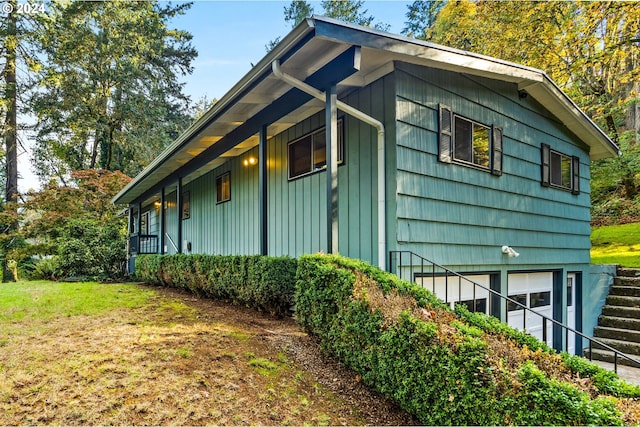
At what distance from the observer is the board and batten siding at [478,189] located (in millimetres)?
4746

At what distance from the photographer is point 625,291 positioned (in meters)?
8.41

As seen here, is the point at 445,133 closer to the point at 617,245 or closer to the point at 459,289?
the point at 459,289

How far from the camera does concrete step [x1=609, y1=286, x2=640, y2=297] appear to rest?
8305 mm

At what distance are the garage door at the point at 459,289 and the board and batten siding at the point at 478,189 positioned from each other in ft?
0.78

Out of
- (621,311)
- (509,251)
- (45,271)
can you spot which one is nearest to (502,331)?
(509,251)

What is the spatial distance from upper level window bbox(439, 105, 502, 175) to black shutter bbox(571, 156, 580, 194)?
133 inches

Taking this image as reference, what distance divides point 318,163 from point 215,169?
16.6 feet

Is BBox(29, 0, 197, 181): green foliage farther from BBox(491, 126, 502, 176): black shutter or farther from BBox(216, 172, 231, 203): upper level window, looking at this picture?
BBox(491, 126, 502, 176): black shutter

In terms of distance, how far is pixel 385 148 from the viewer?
4.68 metres

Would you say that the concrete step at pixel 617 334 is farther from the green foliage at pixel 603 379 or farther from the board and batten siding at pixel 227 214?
the board and batten siding at pixel 227 214

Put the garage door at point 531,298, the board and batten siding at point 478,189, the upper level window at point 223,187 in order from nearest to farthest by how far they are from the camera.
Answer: the board and batten siding at point 478,189, the garage door at point 531,298, the upper level window at point 223,187

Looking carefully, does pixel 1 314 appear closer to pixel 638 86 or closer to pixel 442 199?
pixel 442 199

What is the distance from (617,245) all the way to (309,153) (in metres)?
11.6

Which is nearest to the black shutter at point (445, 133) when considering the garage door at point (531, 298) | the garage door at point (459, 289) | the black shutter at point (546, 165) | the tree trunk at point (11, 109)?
the garage door at point (459, 289)
